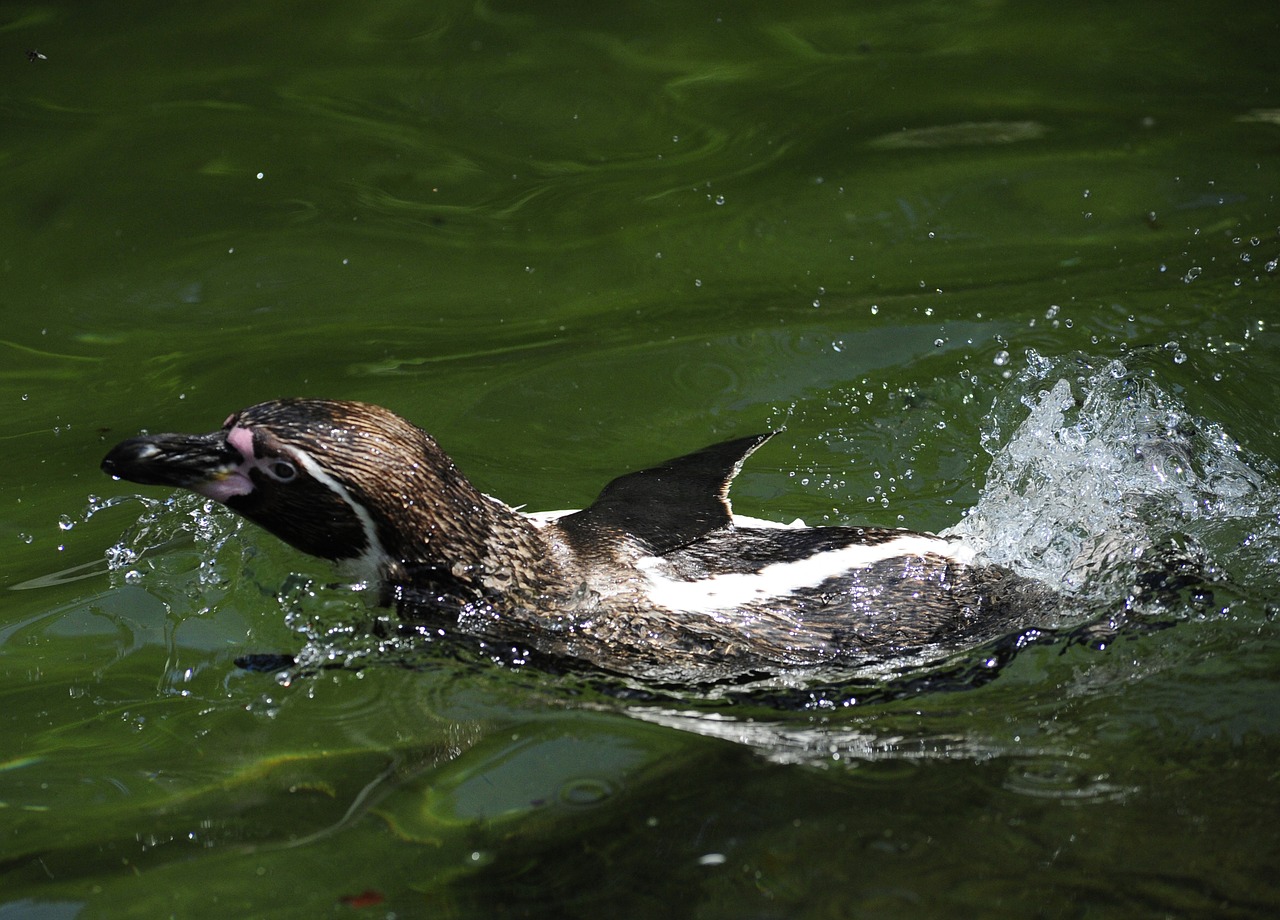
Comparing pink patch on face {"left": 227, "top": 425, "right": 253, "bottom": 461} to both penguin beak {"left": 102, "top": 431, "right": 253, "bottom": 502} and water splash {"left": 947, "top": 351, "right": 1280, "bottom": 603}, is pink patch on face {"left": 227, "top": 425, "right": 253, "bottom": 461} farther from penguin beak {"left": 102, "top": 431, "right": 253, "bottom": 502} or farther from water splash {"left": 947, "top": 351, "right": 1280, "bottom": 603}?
water splash {"left": 947, "top": 351, "right": 1280, "bottom": 603}

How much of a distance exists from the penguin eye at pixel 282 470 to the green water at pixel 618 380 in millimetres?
786

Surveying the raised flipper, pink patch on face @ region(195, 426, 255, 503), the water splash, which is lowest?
the water splash

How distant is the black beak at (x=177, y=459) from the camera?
3.58 meters

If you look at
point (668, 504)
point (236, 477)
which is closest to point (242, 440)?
point (236, 477)

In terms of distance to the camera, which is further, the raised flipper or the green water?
the raised flipper

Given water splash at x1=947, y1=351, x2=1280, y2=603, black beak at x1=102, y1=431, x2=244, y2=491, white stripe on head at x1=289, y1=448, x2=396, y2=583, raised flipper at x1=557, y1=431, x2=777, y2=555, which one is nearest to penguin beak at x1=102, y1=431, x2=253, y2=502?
black beak at x1=102, y1=431, x2=244, y2=491

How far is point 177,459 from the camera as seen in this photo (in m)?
3.58

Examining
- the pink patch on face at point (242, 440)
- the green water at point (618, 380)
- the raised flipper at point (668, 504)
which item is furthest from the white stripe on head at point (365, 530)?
the raised flipper at point (668, 504)

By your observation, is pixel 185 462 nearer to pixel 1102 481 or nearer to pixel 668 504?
pixel 668 504

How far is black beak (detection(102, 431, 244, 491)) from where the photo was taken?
358 centimetres

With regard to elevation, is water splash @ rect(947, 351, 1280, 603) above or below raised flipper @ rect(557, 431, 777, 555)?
below

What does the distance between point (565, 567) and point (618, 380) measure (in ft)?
6.02

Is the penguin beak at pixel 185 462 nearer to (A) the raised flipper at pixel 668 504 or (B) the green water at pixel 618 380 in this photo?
(B) the green water at pixel 618 380

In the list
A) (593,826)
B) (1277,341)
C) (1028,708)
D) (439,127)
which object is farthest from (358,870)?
(1277,341)
